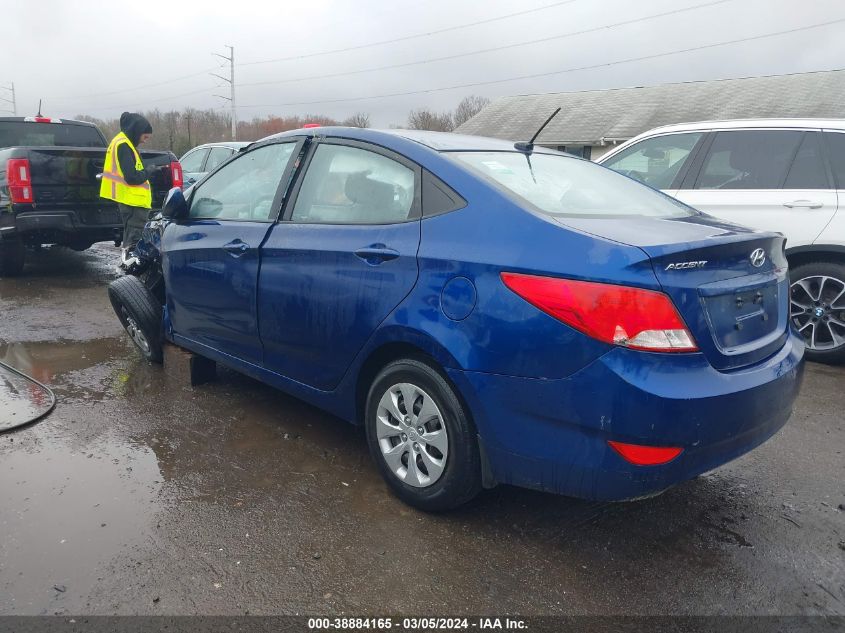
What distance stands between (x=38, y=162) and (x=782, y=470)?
7.74 meters

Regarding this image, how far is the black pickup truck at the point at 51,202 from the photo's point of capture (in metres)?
7.36

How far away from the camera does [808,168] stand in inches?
201

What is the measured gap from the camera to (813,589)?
8.14ft

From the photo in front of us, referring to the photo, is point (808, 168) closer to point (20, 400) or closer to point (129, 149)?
point (20, 400)

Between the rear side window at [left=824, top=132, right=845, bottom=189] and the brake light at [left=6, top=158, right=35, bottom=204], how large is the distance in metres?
7.75

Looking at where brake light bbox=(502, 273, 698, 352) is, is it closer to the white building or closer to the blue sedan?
the blue sedan

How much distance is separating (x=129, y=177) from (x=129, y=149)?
1.12 ft

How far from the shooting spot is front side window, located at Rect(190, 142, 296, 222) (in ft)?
12.2

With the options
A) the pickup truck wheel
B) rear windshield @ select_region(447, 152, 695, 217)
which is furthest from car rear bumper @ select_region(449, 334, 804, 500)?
the pickup truck wheel

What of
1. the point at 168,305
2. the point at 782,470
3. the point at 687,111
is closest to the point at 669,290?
the point at 782,470

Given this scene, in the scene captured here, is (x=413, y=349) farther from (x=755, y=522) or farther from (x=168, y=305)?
(x=168, y=305)

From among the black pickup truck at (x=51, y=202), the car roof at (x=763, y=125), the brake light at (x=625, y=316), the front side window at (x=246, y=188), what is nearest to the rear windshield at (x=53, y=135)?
the black pickup truck at (x=51, y=202)

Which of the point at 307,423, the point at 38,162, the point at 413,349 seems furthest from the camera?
the point at 38,162

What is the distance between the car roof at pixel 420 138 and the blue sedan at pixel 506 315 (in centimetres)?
2
